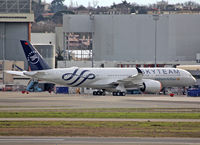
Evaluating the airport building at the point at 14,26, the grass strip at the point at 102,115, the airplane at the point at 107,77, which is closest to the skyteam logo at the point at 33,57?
the airplane at the point at 107,77

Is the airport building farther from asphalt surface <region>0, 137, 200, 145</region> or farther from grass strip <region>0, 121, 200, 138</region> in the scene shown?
asphalt surface <region>0, 137, 200, 145</region>

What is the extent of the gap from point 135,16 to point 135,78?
62.5m

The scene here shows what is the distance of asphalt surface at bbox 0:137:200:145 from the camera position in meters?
27.9

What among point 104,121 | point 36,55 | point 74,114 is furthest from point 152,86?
point 104,121

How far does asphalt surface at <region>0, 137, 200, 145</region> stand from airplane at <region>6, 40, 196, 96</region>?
42.3 m

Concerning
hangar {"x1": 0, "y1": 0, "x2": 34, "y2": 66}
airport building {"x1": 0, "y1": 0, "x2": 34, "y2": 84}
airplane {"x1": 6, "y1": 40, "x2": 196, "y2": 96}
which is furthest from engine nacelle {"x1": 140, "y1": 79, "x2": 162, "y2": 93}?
hangar {"x1": 0, "y1": 0, "x2": 34, "y2": 66}

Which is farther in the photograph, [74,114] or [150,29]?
[150,29]

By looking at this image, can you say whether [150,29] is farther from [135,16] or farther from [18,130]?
[18,130]

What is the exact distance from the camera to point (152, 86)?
73938 mm

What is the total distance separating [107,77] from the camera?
249 ft

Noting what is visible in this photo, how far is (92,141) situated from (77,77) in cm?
4616

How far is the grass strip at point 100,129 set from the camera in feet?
103

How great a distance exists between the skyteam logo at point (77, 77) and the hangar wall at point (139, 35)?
5886 cm

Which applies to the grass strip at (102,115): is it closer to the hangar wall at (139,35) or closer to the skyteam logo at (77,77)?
the skyteam logo at (77,77)
